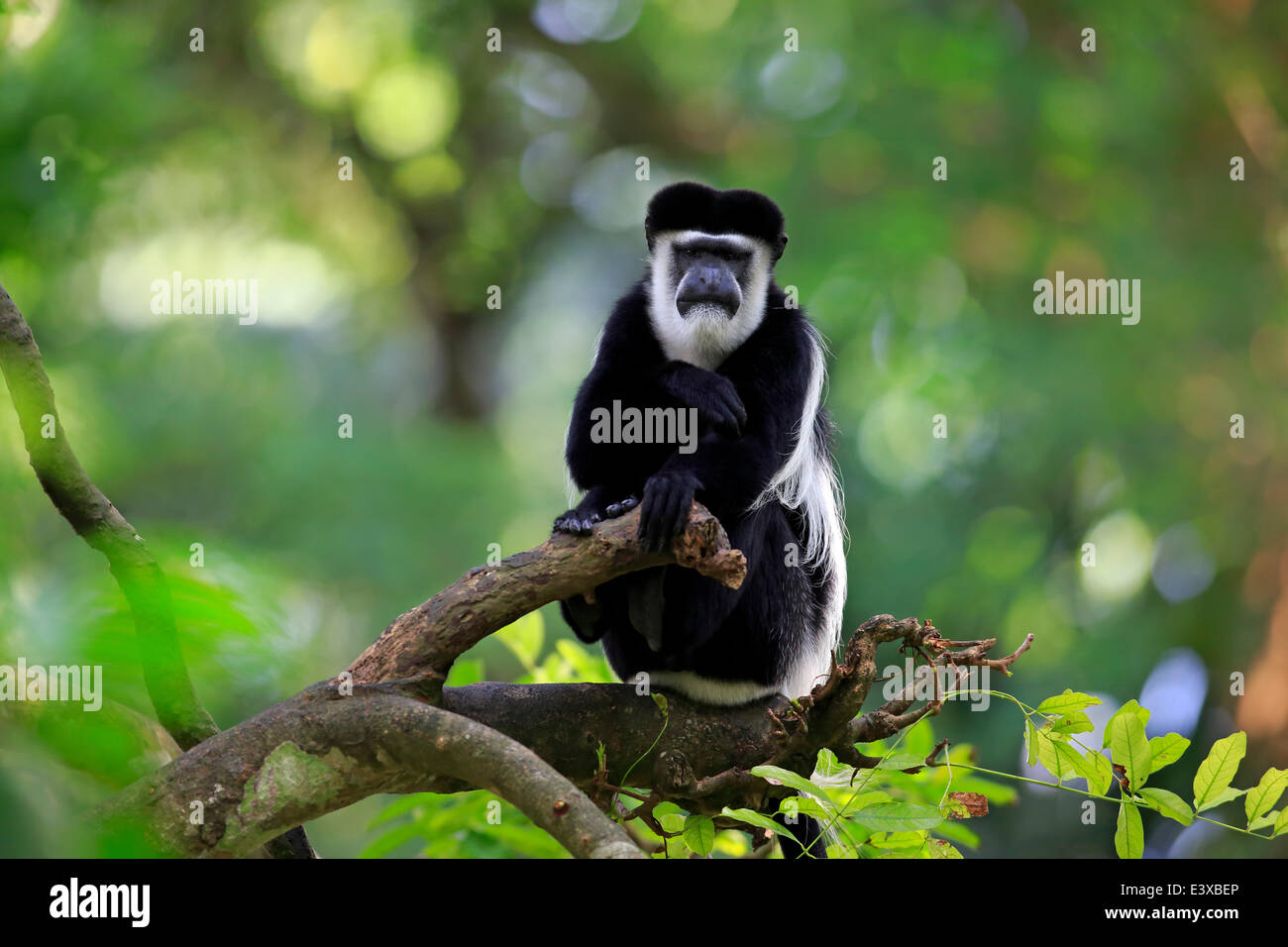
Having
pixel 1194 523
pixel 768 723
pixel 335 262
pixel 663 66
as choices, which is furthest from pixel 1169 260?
pixel 335 262

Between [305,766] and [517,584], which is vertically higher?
[517,584]

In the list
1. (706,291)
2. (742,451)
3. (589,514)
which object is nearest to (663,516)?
(589,514)

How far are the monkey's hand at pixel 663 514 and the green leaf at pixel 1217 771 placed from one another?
95cm

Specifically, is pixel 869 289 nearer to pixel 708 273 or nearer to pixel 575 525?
pixel 708 273

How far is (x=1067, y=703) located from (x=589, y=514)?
109 cm

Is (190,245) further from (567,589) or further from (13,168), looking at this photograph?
(567,589)

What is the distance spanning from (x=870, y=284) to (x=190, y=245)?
196 inches

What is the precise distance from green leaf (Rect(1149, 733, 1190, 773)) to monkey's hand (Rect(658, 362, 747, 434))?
1.16 m

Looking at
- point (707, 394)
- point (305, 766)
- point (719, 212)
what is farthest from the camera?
point (719, 212)

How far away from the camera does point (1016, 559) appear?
6344mm

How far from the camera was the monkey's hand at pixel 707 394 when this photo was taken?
2.60 m

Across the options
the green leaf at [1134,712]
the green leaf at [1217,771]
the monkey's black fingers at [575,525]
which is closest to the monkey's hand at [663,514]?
the monkey's black fingers at [575,525]

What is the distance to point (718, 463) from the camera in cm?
253

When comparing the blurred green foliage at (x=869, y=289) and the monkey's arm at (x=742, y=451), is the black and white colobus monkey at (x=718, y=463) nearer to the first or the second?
the monkey's arm at (x=742, y=451)
